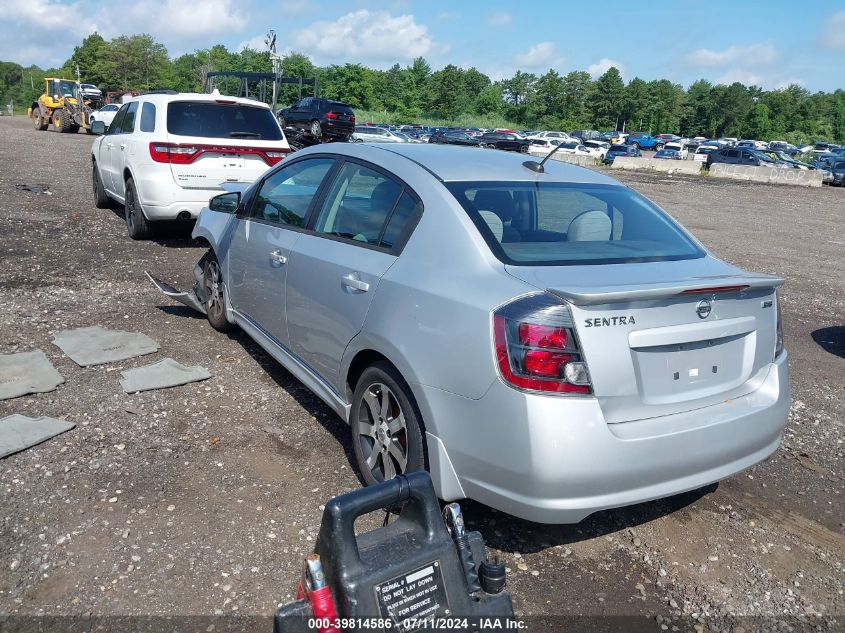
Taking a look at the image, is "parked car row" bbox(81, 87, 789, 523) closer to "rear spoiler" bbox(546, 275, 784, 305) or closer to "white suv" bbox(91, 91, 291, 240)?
"rear spoiler" bbox(546, 275, 784, 305)

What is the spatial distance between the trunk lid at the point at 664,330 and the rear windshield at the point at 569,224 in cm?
17

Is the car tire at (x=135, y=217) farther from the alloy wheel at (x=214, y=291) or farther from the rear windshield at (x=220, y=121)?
the alloy wheel at (x=214, y=291)

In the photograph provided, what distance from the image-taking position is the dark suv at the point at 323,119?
28.5m

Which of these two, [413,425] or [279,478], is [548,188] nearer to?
[413,425]

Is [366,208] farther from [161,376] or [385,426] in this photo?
[161,376]

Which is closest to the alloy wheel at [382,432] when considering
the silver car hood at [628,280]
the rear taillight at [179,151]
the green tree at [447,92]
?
the silver car hood at [628,280]

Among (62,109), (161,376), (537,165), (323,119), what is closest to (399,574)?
(537,165)

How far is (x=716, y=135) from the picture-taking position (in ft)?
392

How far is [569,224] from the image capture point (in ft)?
11.9

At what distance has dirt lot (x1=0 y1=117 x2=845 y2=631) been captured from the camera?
9.31 feet

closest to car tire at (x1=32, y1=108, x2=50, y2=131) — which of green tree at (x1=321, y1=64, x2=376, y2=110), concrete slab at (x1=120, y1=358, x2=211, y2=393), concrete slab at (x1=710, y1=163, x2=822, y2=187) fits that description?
concrete slab at (x1=710, y1=163, x2=822, y2=187)

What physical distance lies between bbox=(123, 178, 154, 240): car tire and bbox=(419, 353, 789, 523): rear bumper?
7011 mm

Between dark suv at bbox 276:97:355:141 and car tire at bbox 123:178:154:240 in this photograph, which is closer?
car tire at bbox 123:178:154:240

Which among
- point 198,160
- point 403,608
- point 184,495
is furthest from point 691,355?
point 198,160
